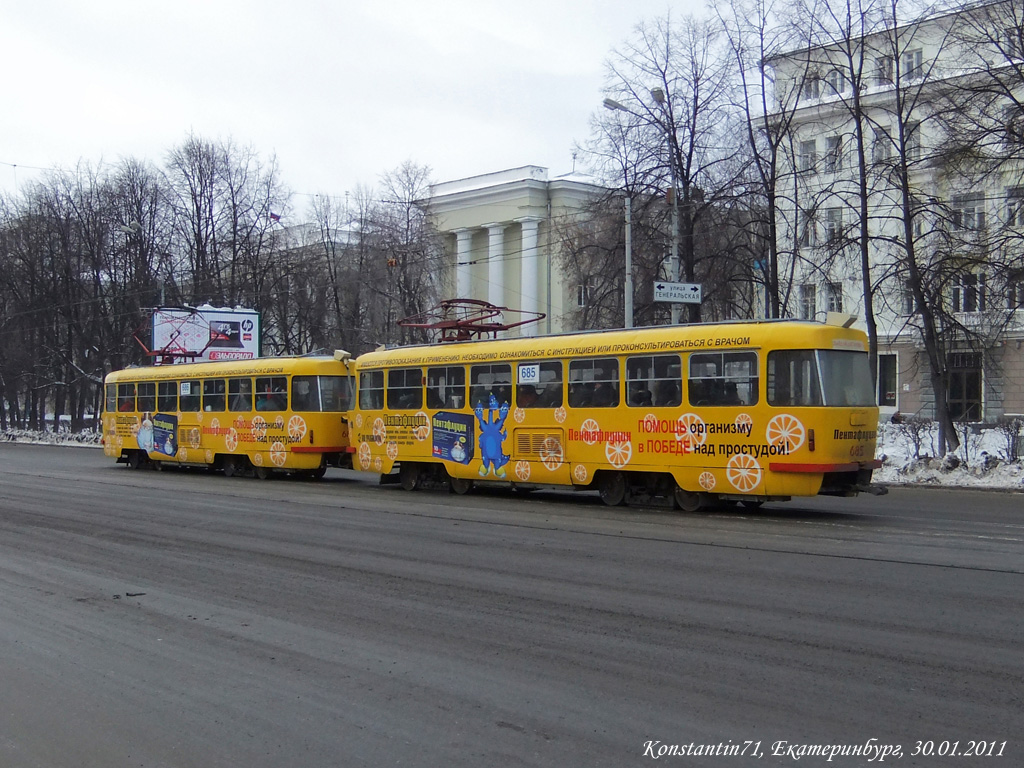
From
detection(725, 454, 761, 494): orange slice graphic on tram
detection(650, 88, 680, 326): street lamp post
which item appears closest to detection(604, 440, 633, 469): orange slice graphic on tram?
detection(725, 454, 761, 494): orange slice graphic on tram

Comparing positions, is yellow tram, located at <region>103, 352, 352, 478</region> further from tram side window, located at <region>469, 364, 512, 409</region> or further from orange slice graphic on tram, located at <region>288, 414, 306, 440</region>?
tram side window, located at <region>469, 364, 512, 409</region>

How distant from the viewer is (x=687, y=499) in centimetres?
1677

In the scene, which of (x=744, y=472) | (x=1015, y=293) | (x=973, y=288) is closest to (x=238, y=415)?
(x=744, y=472)

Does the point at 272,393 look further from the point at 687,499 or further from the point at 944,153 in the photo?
the point at 944,153

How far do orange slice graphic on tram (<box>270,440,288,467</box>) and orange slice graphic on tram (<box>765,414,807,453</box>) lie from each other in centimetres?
1313

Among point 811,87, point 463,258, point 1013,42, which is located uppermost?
point 463,258

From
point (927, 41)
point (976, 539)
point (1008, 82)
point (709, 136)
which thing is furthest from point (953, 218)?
point (976, 539)

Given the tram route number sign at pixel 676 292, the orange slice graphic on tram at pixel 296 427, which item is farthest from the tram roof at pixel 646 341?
the tram route number sign at pixel 676 292

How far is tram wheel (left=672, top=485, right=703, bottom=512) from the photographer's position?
16625 millimetres

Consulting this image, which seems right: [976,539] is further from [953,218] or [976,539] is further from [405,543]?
[953,218]

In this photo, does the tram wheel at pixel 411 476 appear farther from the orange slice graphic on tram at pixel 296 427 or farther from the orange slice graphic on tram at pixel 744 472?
the orange slice graphic on tram at pixel 744 472

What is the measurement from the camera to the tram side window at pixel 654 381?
1684 centimetres

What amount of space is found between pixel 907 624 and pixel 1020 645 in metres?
0.85

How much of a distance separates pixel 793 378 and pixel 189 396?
59.6 feet
